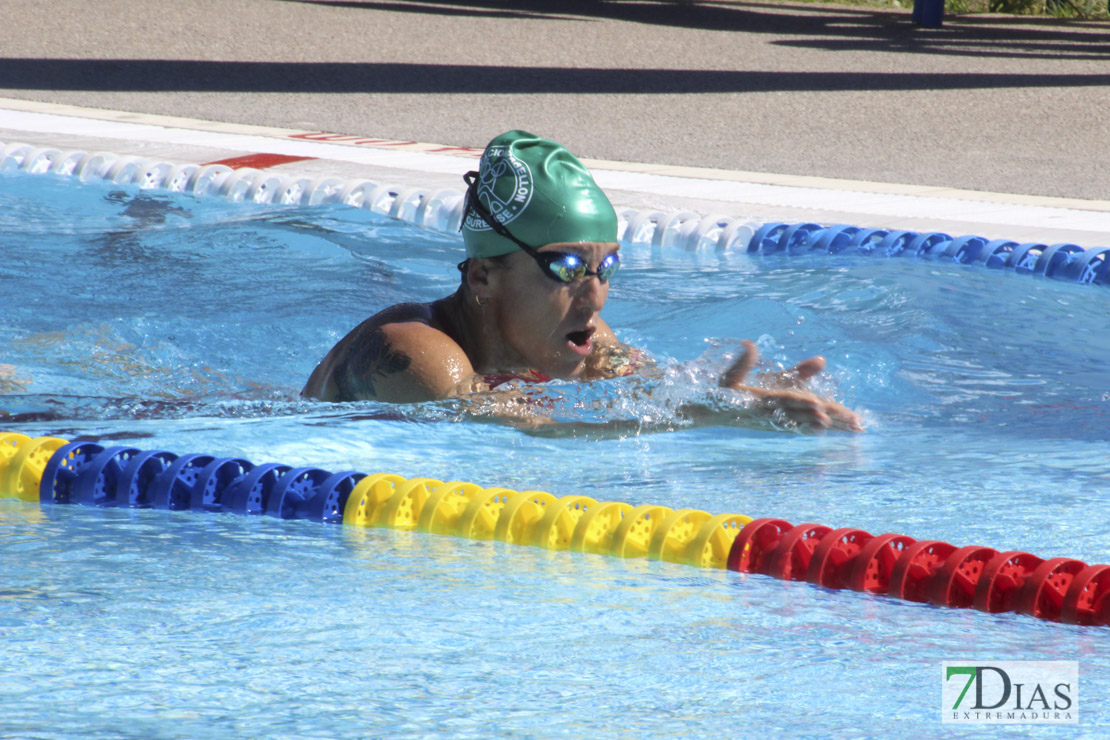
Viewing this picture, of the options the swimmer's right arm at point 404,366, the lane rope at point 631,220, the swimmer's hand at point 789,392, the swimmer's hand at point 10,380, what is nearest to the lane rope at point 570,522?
the swimmer's right arm at point 404,366

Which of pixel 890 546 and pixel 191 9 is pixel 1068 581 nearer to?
pixel 890 546

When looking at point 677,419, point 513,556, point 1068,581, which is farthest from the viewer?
point 677,419

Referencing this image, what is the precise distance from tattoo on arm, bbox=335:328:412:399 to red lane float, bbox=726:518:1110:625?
1213 mm

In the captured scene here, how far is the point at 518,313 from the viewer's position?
→ 3793 millimetres

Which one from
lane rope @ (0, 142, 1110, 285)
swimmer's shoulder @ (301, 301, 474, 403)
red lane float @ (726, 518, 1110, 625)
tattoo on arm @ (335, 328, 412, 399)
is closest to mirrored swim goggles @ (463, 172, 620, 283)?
swimmer's shoulder @ (301, 301, 474, 403)

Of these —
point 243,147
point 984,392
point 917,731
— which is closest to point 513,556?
point 917,731

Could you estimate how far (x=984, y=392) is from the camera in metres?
4.69

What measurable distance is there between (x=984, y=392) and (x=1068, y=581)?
2.08 m

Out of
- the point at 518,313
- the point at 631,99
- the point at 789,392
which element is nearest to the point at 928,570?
the point at 789,392

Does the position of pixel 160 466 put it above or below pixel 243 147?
below

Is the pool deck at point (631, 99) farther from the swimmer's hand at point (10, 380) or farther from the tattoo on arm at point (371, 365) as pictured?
the tattoo on arm at point (371, 365)

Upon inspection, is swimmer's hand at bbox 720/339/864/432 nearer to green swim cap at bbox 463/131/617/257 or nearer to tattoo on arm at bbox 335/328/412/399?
green swim cap at bbox 463/131/617/257

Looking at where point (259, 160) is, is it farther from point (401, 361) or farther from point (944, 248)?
point (401, 361)

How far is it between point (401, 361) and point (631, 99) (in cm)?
865
